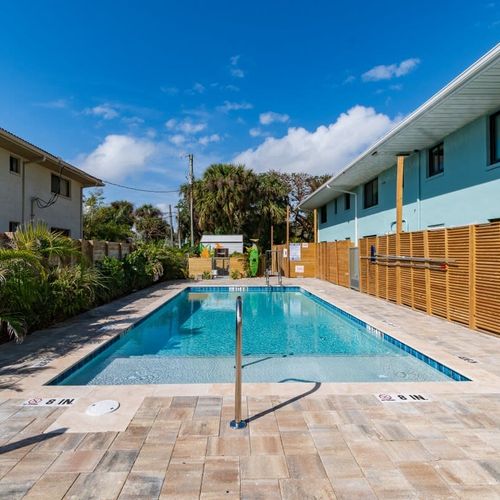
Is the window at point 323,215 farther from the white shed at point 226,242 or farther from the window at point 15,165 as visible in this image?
the window at point 15,165

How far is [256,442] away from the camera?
277 cm

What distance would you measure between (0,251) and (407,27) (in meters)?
12.4

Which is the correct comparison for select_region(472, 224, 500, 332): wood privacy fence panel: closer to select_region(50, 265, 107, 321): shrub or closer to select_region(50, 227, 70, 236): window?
Answer: select_region(50, 265, 107, 321): shrub

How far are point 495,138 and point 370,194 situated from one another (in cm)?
690

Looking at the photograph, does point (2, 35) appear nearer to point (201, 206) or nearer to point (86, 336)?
point (86, 336)

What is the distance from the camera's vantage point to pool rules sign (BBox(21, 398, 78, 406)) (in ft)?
11.4

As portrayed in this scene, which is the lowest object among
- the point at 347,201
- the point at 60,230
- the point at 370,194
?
the point at 60,230

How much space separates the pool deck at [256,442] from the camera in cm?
225

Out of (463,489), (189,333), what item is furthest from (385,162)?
(463,489)

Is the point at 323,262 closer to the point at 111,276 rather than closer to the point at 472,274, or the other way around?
the point at 111,276

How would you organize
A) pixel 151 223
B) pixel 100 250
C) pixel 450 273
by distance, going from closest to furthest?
pixel 450 273 → pixel 100 250 → pixel 151 223

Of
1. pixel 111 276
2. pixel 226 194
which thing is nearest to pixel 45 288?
pixel 111 276

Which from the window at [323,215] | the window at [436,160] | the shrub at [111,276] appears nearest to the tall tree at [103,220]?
the shrub at [111,276]

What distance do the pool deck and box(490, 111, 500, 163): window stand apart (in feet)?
16.9
